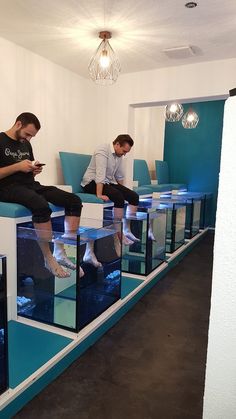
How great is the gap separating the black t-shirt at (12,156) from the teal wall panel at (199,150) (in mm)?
3761

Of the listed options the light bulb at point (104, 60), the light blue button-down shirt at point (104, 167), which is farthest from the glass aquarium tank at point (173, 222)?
the light bulb at point (104, 60)

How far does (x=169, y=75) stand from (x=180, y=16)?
121 centimetres

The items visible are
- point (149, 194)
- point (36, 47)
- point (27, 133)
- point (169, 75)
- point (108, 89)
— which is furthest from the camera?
point (149, 194)

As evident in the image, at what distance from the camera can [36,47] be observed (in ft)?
9.37

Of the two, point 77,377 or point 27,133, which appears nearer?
point 77,377

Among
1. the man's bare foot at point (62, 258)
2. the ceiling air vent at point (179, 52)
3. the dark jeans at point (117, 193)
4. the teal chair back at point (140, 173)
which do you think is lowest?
the man's bare foot at point (62, 258)

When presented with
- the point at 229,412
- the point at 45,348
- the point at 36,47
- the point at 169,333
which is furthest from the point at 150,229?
the point at 229,412

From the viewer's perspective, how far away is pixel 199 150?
558cm

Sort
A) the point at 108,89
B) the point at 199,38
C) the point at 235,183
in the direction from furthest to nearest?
1. the point at 108,89
2. the point at 199,38
3. the point at 235,183

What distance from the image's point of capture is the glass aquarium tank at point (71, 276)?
68.6 inches

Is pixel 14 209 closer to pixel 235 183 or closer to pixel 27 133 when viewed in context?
pixel 27 133

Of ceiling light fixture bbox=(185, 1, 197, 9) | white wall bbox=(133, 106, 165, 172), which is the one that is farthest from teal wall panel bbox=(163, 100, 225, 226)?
ceiling light fixture bbox=(185, 1, 197, 9)

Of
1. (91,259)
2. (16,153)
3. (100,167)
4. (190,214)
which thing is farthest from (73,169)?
(190,214)

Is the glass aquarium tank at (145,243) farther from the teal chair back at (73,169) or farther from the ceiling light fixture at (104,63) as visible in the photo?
the ceiling light fixture at (104,63)
